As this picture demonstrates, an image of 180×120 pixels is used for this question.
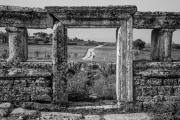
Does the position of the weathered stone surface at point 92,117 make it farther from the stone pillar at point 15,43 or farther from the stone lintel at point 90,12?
the stone lintel at point 90,12

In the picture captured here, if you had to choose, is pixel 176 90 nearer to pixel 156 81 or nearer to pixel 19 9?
pixel 156 81

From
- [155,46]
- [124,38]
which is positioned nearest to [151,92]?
[155,46]

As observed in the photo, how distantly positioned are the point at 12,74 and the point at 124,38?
2.97 m

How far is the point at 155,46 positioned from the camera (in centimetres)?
536

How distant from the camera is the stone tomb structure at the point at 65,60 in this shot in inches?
189

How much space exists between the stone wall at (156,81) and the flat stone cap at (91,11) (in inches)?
54.7

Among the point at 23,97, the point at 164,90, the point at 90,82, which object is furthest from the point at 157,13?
the point at 23,97

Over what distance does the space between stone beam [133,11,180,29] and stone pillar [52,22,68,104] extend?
1.90m

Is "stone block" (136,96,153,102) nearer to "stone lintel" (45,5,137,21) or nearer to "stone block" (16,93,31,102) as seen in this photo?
"stone lintel" (45,5,137,21)

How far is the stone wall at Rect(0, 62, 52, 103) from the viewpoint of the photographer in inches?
191

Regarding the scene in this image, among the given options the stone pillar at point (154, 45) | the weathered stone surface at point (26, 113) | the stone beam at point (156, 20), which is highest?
the stone beam at point (156, 20)

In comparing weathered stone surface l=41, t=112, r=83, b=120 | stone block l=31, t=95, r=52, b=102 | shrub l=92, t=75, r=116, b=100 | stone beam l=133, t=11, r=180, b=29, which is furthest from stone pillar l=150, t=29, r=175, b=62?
stone block l=31, t=95, r=52, b=102

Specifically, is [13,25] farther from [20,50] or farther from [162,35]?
[162,35]

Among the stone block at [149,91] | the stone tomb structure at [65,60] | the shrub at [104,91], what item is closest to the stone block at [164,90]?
the stone tomb structure at [65,60]
